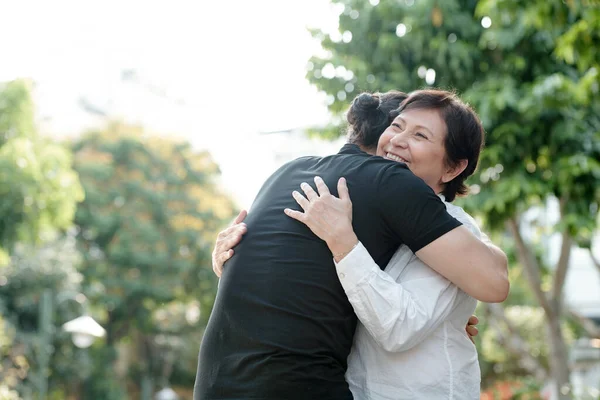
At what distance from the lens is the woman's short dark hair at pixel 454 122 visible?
8.66 feet

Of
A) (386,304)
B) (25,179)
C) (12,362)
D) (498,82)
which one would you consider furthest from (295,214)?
(12,362)

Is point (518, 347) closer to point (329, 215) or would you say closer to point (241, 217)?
point (241, 217)

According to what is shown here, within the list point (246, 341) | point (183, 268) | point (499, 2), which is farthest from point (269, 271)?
point (183, 268)

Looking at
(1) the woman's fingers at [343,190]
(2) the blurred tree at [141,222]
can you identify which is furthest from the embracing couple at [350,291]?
(2) the blurred tree at [141,222]

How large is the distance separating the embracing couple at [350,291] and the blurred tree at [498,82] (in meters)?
6.36

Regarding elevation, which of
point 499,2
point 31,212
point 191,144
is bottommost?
point 191,144

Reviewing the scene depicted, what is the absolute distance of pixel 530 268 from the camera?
1140 centimetres

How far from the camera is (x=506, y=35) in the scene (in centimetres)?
937

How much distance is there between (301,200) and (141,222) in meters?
30.6

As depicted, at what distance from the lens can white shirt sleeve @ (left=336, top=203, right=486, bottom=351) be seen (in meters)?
2.25

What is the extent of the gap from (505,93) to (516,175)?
2.67 ft

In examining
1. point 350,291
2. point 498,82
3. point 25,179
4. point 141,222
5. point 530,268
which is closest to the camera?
point 350,291

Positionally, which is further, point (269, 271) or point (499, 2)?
point (499, 2)

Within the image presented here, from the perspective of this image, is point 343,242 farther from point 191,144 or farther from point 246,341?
point 191,144
